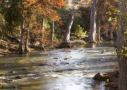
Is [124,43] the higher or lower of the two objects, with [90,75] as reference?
higher

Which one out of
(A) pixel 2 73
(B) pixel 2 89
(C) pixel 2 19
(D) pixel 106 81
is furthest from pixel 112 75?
(C) pixel 2 19

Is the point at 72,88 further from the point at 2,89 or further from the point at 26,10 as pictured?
the point at 26,10

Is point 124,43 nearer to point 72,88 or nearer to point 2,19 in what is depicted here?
point 72,88

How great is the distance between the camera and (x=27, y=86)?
6617 mm

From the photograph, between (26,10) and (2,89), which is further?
(26,10)

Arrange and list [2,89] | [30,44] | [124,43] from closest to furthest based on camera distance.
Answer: [124,43]
[2,89]
[30,44]

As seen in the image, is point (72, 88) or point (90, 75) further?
point (90, 75)

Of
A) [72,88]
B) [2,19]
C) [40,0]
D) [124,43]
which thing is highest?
[40,0]

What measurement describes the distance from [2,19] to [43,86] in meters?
12.7

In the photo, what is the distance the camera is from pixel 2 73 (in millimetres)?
8695

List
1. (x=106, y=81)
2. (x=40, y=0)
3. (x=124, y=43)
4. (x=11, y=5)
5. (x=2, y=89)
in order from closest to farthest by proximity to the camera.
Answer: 1. (x=124, y=43)
2. (x=2, y=89)
3. (x=106, y=81)
4. (x=40, y=0)
5. (x=11, y=5)

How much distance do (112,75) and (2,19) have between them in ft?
42.9

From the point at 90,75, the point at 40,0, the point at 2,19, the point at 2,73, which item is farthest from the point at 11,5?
the point at 90,75

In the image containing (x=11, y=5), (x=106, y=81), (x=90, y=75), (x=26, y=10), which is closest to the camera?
(x=106, y=81)
